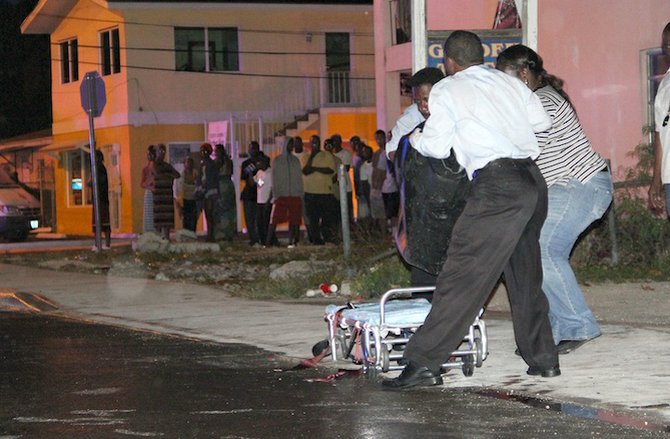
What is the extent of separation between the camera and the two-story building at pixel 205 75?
31.9m

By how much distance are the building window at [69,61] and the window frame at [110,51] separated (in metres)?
1.81

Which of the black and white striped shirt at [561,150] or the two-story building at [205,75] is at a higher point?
the two-story building at [205,75]

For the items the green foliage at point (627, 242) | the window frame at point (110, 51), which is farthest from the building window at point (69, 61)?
the green foliage at point (627, 242)

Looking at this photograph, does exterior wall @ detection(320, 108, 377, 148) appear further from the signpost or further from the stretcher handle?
the stretcher handle

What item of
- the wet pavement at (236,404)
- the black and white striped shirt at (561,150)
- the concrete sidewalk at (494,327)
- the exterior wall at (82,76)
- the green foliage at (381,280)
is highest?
the exterior wall at (82,76)

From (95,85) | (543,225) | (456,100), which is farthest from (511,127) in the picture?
(95,85)

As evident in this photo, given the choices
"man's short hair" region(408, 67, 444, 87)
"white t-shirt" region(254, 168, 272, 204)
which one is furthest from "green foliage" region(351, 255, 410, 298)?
"white t-shirt" region(254, 168, 272, 204)

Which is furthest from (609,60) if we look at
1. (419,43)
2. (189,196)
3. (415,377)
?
(189,196)

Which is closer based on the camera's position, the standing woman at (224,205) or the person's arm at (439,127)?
the person's arm at (439,127)

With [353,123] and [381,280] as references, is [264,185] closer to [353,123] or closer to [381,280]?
[381,280]

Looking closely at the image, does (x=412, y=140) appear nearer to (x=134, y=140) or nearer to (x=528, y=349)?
(x=528, y=349)

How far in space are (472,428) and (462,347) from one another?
7.32 ft

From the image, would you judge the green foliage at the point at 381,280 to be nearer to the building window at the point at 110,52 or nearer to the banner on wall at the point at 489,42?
the banner on wall at the point at 489,42

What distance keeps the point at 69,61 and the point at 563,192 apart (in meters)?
29.2
